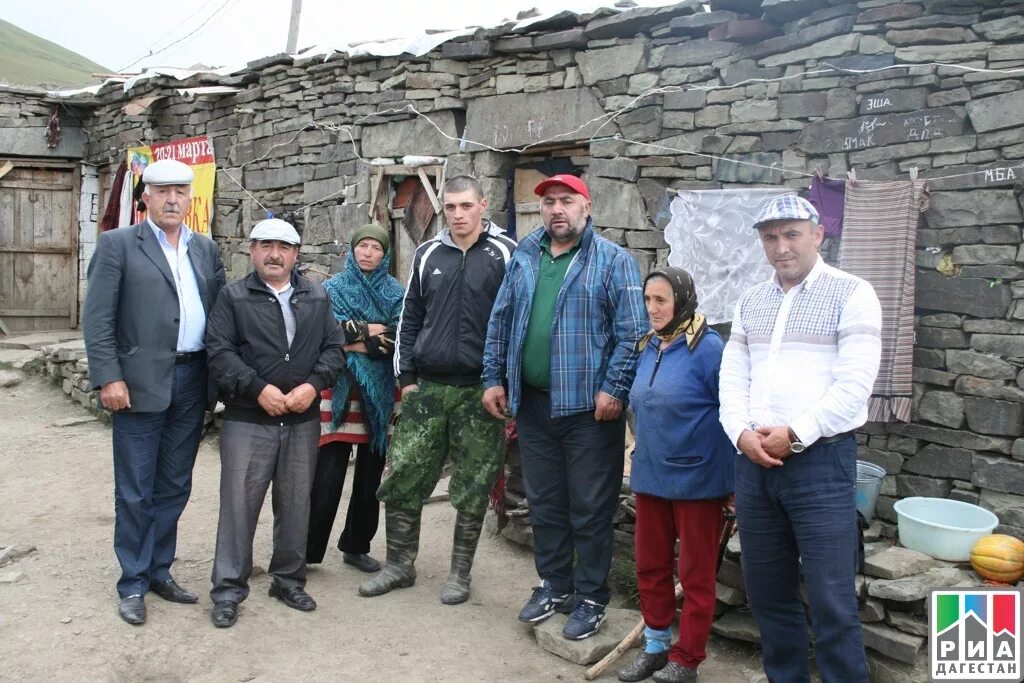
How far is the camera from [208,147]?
9141 millimetres

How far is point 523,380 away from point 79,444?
5.38 m

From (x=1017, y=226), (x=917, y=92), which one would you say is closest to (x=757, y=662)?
(x=1017, y=226)

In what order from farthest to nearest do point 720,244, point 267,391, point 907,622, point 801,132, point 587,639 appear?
1. point 720,244
2. point 801,132
3. point 267,391
4. point 587,639
5. point 907,622

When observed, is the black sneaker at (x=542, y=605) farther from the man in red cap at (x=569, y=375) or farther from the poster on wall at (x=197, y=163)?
the poster on wall at (x=197, y=163)

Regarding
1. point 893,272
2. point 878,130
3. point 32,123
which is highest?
point 32,123

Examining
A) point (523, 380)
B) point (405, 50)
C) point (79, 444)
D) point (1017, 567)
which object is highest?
point (405, 50)

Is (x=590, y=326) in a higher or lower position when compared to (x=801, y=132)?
lower

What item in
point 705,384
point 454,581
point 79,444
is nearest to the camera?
point 705,384

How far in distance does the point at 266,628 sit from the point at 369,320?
1.52 m

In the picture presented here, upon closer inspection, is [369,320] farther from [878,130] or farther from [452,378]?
[878,130]

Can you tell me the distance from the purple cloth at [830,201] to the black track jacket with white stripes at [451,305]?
6.19 feet

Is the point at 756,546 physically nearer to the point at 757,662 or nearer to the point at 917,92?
the point at 757,662

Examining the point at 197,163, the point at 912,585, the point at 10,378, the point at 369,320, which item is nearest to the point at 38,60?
the point at 10,378

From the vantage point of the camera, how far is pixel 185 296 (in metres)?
3.83
